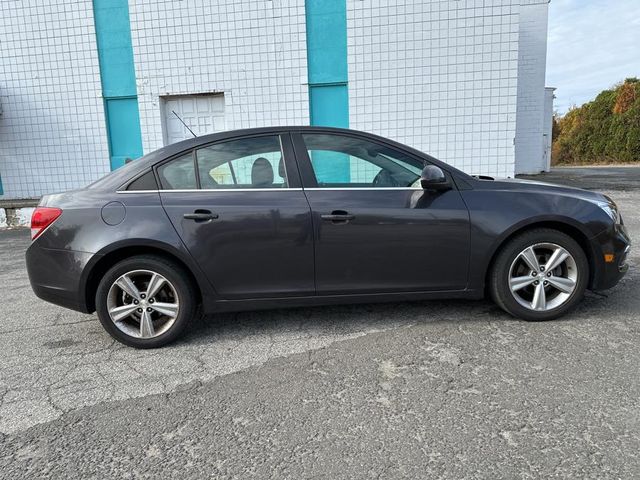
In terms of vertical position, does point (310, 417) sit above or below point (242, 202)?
below

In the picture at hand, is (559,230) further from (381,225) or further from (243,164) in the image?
(243,164)

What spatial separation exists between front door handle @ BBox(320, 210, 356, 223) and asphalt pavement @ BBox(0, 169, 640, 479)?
904mm

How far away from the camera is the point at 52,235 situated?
3.32 meters

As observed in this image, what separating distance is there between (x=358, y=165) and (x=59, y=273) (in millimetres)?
2408

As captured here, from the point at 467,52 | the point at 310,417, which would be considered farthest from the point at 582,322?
the point at 467,52

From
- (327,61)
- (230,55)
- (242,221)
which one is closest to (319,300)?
(242,221)

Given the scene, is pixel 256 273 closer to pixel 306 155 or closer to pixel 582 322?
pixel 306 155

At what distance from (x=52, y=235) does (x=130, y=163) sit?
771mm

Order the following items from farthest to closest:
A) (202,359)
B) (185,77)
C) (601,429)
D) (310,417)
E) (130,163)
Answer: (185,77) < (130,163) < (202,359) < (310,417) < (601,429)

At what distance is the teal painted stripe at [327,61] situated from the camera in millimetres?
9898

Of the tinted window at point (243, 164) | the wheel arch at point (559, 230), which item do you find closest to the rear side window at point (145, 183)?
the tinted window at point (243, 164)

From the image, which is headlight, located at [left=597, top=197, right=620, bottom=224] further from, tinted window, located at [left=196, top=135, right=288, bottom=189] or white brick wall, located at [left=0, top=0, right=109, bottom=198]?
white brick wall, located at [left=0, top=0, right=109, bottom=198]

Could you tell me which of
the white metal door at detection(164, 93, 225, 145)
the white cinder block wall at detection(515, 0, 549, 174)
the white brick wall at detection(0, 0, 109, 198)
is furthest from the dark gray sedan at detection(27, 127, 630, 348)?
the white cinder block wall at detection(515, 0, 549, 174)

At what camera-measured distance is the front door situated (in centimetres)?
338
